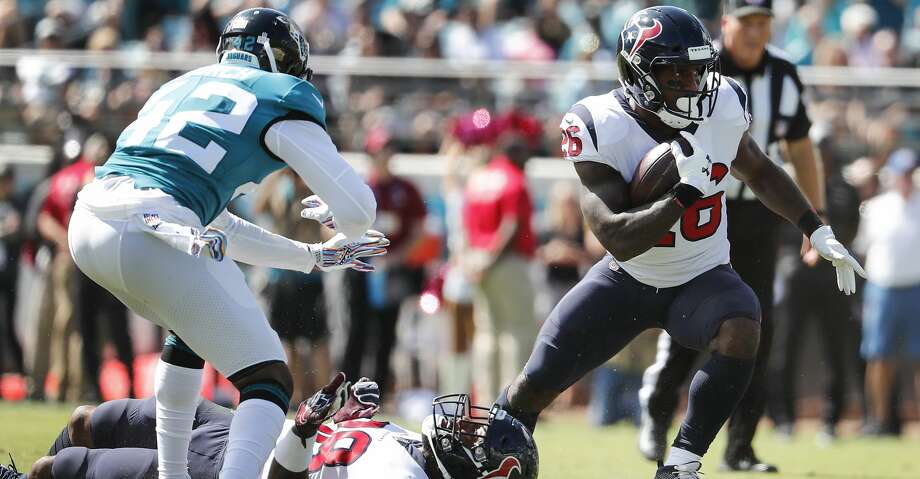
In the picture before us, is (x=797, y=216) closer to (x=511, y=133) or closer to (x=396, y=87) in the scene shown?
(x=511, y=133)

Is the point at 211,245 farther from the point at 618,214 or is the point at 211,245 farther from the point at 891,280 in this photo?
the point at 891,280

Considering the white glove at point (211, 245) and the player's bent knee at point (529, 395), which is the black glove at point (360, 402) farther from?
the player's bent knee at point (529, 395)

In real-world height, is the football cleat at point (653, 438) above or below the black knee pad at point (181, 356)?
below

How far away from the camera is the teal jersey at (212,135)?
440cm

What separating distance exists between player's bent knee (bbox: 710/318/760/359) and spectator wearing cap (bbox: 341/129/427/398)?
15.5ft

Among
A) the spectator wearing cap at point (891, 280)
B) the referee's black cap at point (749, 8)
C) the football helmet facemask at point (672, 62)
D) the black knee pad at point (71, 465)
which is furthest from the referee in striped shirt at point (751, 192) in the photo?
the spectator wearing cap at point (891, 280)

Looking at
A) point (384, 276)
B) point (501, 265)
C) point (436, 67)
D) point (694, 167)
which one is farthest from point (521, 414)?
point (436, 67)

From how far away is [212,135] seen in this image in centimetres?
441

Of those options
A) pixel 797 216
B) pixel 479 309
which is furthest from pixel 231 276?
pixel 479 309

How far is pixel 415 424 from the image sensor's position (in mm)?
8273

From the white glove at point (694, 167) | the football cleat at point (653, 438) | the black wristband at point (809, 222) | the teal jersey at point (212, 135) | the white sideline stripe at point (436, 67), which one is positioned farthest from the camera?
the white sideline stripe at point (436, 67)

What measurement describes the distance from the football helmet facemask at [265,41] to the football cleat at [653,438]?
2.47 m

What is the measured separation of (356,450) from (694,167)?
144 centimetres

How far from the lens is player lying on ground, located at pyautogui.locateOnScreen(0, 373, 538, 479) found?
4266 millimetres
